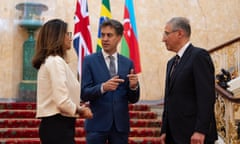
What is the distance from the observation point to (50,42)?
2.27m

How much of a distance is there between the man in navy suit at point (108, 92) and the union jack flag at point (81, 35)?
306cm

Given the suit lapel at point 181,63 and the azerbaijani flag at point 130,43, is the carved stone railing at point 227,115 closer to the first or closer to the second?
the suit lapel at point 181,63

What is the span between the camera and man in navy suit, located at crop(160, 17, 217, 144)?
2400 mm

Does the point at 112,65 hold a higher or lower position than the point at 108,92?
higher

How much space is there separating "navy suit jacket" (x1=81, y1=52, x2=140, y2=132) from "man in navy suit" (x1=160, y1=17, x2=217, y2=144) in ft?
0.94

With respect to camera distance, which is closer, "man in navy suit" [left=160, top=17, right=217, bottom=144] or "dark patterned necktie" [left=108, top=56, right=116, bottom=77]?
"man in navy suit" [left=160, top=17, right=217, bottom=144]

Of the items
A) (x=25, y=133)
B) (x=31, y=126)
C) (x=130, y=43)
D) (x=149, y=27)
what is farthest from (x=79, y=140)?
(x=149, y=27)

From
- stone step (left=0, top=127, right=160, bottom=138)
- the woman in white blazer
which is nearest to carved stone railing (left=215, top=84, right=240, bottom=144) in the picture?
stone step (left=0, top=127, right=160, bottom=138)

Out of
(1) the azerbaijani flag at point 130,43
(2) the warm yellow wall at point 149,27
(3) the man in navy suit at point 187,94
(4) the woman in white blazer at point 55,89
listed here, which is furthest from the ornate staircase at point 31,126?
(4) the woman in white blazer at point 55,89

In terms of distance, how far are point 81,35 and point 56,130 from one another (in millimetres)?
3970

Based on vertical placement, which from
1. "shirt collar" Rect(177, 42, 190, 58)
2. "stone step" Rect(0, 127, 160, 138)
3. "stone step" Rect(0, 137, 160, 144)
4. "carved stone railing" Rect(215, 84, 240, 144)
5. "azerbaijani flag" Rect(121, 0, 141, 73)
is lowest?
"stone step" Rect(0, 137, 160, 144)

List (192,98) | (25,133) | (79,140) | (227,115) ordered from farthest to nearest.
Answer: (25,133) → (79,140) → (227,115) → (192,98)

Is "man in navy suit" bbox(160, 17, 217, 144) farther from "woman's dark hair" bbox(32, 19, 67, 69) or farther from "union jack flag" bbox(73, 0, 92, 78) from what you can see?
"union jack flag" bbox(73, 0, 92, 78)

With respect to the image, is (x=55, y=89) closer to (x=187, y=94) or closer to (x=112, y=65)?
(x=112, y=65)
